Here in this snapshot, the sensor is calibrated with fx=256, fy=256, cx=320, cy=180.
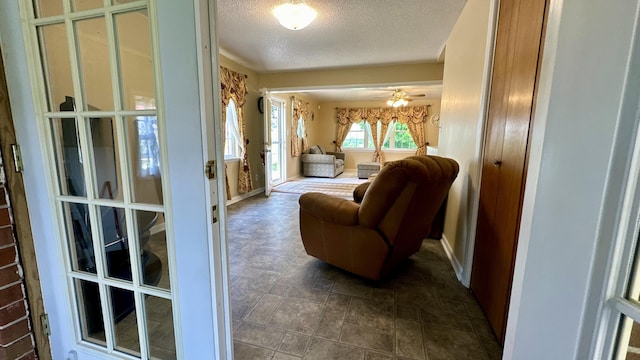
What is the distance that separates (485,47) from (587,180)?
1746 mm

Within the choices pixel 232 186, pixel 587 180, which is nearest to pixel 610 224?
pixel 587 180

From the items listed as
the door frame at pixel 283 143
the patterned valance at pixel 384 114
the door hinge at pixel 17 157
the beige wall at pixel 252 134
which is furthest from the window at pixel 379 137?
the door hinge at pixel 17 157

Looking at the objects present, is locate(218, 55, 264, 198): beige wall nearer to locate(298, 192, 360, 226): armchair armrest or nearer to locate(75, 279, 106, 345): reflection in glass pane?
locate(298, 192, 360, 226): armchair armrest

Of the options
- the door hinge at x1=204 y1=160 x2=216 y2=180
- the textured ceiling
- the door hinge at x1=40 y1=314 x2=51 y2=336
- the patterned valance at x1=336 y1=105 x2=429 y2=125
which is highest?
the textured ceiling

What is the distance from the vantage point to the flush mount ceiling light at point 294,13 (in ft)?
7.85

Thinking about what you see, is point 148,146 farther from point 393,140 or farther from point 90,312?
point 393,140

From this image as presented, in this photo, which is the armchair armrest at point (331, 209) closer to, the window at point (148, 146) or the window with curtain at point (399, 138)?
the window at point (148, 146)

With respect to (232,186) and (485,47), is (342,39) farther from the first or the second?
(232,186)

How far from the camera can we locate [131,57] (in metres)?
0.89

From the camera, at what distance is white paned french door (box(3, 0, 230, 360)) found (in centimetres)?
81

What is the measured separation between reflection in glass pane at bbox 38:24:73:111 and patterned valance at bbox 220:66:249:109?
309cm

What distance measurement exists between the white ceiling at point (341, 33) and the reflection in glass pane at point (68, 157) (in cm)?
209

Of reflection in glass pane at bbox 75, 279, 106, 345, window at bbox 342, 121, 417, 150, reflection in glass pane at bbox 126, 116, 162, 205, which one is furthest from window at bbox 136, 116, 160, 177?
window at bbox 342, 121, 417, 150

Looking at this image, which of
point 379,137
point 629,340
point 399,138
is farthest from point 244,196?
point 399,138
